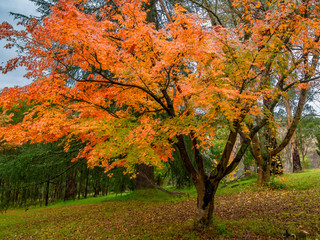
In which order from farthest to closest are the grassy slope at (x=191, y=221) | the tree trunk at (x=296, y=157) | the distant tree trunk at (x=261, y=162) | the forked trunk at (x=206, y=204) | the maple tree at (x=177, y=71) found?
the tree trunk at (x=296, y=157) → the distant tree trunk at (x=261, y=162) → the forked trunk at (x=206, y=204) → the grassy slope at (x=191, y=221) → the maple tree at (x=177, y=71)

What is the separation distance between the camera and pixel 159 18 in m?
10.9

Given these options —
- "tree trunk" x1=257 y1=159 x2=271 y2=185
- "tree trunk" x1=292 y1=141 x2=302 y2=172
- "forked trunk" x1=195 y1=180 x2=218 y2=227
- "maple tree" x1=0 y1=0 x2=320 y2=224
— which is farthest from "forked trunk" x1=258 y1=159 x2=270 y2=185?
"tree trunk" x1=292 y1=141 x2=302 y2=172

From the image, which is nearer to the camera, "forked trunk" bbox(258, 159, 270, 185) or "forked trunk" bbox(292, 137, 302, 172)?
"forked trunk" bbox(258, 159, 270, 185)

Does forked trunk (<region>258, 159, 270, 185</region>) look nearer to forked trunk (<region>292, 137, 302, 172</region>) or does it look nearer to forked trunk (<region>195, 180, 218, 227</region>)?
forked trunk (<region>195, 180, 218, 227</region>)

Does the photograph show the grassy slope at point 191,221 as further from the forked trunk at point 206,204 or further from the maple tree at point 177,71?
the maple tree at point 177,71

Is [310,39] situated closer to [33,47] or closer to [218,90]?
[218,90]

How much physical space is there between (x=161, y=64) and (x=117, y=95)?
6.72 ft

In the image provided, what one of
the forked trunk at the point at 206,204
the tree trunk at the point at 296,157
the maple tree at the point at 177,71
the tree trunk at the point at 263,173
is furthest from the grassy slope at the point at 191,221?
the tree trunk at the point at 296,157

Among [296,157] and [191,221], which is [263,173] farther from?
[296,157]

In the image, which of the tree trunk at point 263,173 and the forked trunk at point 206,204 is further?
the tree trunk at point 263,173

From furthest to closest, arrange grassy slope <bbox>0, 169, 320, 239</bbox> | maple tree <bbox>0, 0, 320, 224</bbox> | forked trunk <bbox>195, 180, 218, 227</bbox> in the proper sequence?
forked trunk <bbox>195, 180, 218, 227</bbox>, grassy slope <bbox>0, 169, 320, 239</bbox>, maple tree <bbox>0, 0, 320, 224</bbox>

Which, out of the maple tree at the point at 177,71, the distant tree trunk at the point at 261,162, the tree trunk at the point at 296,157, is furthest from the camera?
the tree trunk at the point at 296,157

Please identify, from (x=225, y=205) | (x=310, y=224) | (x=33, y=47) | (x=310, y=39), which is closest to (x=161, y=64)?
(x=33, y=47)

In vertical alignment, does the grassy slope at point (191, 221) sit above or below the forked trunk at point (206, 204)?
below
